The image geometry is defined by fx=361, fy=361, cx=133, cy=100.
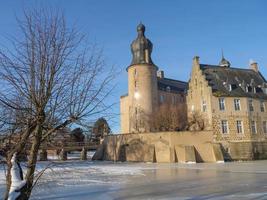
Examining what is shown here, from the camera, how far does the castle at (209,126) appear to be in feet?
139

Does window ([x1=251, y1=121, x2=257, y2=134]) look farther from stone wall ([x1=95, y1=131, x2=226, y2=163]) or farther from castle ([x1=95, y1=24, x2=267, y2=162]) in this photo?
stone wall ([x1=95, y1=131, x2=226, y2=163])

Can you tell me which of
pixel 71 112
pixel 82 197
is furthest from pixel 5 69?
pixel 82 197

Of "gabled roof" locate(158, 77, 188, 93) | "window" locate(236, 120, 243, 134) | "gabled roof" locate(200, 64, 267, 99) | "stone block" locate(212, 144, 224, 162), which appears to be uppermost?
"gabled roof" locate(158, 77, 188, 93)

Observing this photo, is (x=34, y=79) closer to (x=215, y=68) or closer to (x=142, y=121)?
(x=215, y=68)

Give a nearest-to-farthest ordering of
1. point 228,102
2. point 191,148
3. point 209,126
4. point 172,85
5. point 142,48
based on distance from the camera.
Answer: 1. point 191,148
2. point 209,126
3. point 228,102
4. point 142,48
5. point 172,85

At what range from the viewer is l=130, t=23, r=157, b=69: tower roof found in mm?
57344

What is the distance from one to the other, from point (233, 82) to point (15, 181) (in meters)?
41.7

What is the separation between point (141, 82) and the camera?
2238 inches

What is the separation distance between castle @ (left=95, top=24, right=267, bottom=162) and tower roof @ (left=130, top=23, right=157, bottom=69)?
10019 millimetres

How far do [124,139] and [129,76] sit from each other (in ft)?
47.4

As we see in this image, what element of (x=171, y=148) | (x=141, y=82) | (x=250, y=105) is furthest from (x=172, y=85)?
(x=171, y=148)

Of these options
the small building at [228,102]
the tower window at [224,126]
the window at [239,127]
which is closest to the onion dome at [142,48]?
the small building at [228,102]

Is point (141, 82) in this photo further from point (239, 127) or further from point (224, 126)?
point (239, 127)

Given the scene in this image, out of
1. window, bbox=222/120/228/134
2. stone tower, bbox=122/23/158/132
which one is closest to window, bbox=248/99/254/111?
window, bbox=222/120/228/134
